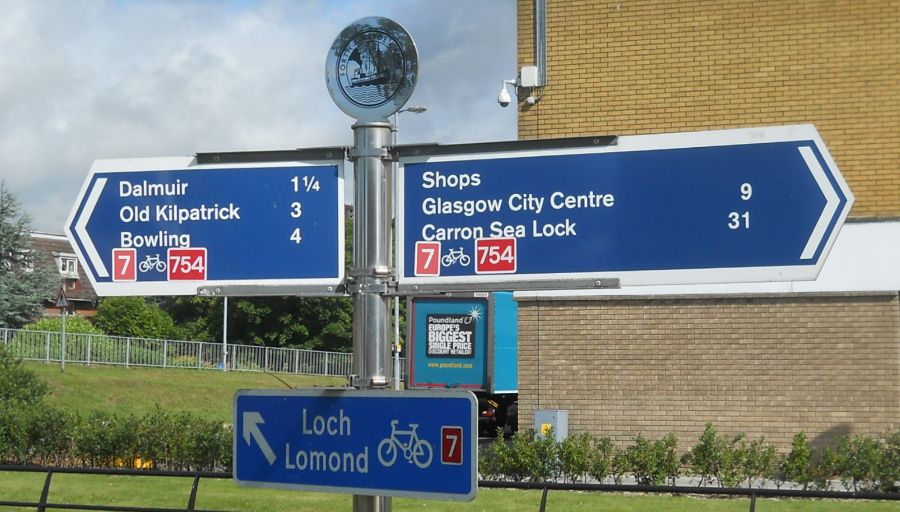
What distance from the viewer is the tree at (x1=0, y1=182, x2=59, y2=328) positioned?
48.6 metres

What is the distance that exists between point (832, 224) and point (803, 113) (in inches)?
654

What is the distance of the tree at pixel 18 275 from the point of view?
4859 cm

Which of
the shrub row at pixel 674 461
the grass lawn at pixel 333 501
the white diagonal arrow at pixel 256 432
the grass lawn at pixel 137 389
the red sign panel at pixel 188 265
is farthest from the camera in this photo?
the grass lawn at pixel 137 389

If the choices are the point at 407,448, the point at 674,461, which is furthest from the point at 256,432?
the point at 674,461

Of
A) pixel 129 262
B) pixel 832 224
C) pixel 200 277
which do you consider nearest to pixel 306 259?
pixel 200 277

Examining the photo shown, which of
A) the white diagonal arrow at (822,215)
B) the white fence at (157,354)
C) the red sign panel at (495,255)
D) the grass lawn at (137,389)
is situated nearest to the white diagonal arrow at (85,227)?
the red sign panel at (495,255)

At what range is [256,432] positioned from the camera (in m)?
3.06

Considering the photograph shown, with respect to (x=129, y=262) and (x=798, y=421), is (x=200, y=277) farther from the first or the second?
(x=798, y=421)

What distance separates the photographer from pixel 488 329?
82.8 ft

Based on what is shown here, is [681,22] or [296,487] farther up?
[681,22]

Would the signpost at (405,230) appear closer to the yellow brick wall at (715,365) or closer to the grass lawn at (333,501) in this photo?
the grass lawn at (333,501)

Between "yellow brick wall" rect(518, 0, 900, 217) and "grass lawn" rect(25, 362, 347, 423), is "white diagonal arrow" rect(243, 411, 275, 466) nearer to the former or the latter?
"yellow brick wall" rect(518, 0, 900, 217)

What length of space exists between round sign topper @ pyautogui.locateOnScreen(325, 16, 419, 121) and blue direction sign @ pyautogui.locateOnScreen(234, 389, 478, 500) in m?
0.79

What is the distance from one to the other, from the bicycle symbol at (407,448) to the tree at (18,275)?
161ft
